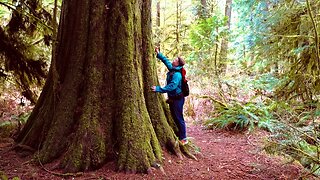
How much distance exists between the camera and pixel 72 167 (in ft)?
14.4

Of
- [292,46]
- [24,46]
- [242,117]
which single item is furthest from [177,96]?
[24,46]

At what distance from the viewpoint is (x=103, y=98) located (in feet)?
15.9

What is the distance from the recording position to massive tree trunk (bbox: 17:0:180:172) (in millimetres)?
4602

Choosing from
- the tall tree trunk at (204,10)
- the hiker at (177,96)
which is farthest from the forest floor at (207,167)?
the tall tree trunk at (204,10)

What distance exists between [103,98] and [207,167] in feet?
6.79

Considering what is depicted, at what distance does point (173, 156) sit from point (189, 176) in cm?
61

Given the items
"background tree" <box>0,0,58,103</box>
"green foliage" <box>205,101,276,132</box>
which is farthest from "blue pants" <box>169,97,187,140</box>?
"background tree" <box>0,0,58,103</box>

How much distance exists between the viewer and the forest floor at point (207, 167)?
→ 4375mm

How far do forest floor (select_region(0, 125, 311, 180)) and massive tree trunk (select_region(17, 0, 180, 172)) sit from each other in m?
0.21

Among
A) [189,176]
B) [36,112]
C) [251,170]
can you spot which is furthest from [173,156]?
[36,112]

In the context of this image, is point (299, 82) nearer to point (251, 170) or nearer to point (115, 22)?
point (251, 170)

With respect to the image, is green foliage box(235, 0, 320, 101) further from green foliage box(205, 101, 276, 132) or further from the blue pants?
the blue pants

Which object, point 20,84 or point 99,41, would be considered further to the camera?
point 20,84

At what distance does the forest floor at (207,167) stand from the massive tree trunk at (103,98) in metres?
0.21
